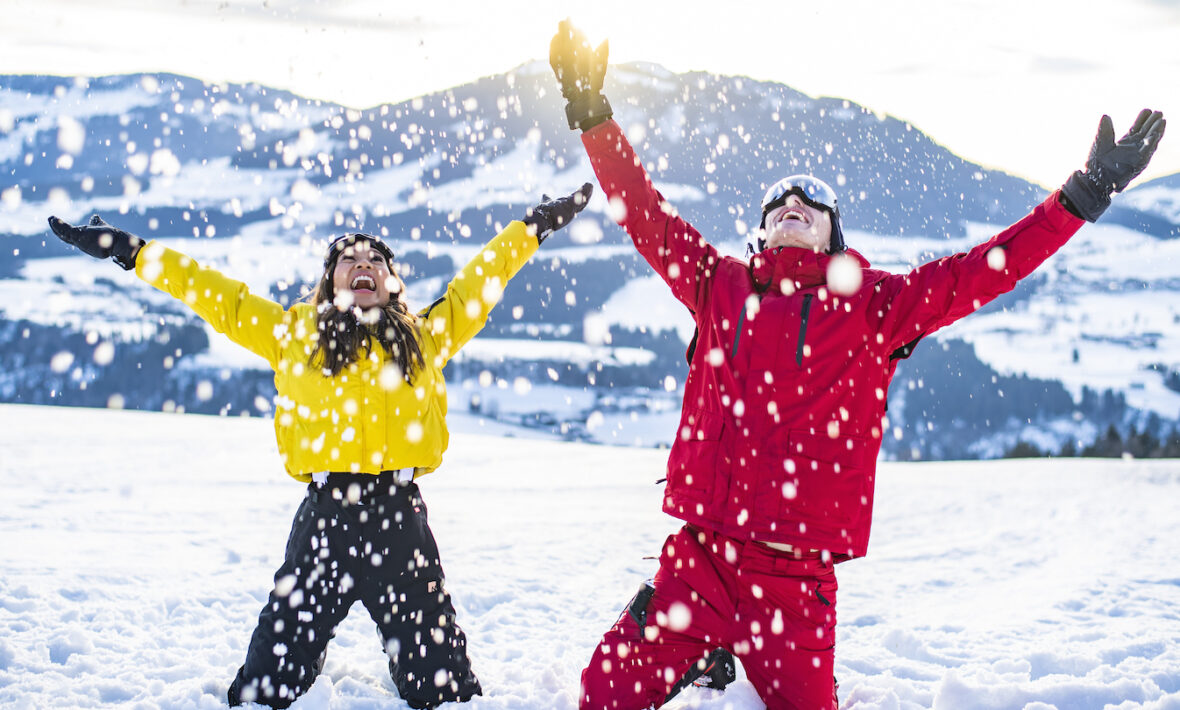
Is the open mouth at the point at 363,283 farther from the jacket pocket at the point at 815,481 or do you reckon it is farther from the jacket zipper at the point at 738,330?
the jacket pocket at the point at 815,481

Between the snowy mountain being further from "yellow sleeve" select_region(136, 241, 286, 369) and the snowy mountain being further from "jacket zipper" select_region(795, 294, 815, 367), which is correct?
"jacket zipper" select_region(795, 294, 815, 367)

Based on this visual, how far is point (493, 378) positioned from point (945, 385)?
76.5 metres

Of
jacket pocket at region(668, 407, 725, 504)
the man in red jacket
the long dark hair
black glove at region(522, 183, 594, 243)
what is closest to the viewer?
the man in red jacket

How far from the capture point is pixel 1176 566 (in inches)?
261

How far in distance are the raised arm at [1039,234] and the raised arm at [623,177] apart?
0.95 metres

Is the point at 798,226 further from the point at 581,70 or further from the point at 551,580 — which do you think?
the point at 551,580

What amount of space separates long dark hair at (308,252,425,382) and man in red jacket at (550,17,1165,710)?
109cm

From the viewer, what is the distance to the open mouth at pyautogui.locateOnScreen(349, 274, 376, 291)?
371 centimetres

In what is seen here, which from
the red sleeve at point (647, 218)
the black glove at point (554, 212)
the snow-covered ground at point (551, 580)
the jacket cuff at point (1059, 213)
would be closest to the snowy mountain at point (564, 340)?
the snow-covered ground at point (551, 580)

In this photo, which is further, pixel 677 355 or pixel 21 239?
pixel 21 239

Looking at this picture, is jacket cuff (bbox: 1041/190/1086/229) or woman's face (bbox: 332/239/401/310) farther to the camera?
woman's face (bbox: 332/239/401/310)

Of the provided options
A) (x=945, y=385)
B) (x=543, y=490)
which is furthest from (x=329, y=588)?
(x=945, y=385)

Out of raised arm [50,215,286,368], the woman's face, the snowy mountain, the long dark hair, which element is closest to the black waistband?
the long dark hair

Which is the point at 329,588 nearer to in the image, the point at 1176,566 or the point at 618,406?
the point at 1176,566
